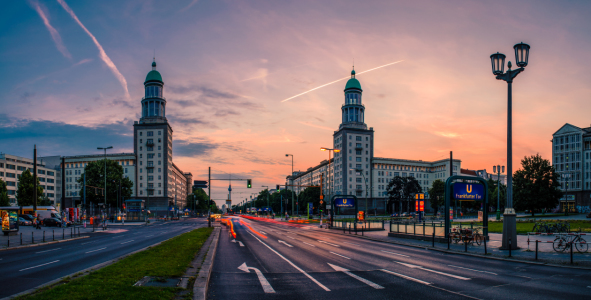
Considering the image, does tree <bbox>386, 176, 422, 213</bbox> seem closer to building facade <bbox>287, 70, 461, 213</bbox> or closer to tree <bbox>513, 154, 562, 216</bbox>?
building facade <bbox>287, 70, 461, 213</bbox>

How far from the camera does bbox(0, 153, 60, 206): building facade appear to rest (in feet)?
374

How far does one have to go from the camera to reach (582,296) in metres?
10.1

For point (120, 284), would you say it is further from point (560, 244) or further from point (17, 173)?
point (17, 173)

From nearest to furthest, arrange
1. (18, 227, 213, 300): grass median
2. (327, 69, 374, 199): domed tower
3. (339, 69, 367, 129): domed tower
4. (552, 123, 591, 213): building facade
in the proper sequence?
(18, 227, 213, 300): grass median → (552, 123, 591, 213): building facade → (327, 69, 374, 199): domed tower → (339, 69, 367, 129): domed tower

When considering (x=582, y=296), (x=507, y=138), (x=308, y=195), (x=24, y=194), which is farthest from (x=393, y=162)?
(x=582, y=296)

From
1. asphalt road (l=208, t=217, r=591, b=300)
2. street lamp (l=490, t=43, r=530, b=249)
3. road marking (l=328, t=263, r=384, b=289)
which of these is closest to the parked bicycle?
street lamp (l=490, t=43, r=530, b=249)

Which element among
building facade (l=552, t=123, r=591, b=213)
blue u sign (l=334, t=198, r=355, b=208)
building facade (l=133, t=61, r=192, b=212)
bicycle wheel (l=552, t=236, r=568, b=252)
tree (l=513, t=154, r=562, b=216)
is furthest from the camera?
building facade (l=133, t=61, r=192, b=212)

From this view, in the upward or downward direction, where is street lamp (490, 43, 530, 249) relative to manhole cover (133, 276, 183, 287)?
upward

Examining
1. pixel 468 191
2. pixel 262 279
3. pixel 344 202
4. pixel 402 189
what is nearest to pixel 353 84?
pixel 402 189

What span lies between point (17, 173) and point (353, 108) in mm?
118438

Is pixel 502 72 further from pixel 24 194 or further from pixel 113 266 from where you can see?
pixel 24 194

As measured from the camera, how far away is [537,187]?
7300 cm

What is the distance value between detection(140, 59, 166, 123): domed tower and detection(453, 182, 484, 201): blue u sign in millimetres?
127359

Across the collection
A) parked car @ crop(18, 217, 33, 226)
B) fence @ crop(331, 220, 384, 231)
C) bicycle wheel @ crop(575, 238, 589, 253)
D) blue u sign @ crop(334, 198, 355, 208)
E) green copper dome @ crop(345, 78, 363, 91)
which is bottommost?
parked car @ crop(18, 217, 33, 226)
